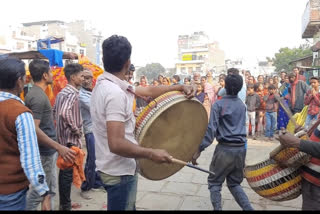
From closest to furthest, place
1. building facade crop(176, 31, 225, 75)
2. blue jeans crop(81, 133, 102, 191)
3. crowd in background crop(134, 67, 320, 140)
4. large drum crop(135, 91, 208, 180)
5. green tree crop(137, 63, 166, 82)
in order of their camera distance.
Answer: large drum crop(135, 91, 208, 180)
blue jeans crop(81, 133, 102, 191)
crowd in background crop(134, 67, 320, 140)
green tree crop(137, 63, 166, 82)
building facade crop(176, 31, 225, 75)

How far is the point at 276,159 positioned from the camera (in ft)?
7.89

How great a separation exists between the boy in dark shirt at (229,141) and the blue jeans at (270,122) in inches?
209

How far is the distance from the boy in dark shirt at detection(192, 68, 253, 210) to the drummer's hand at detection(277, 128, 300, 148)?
3.77ft

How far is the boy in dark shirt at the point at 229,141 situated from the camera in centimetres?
334

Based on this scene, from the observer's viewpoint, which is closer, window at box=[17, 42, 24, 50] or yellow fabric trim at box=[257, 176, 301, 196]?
yellow fabric trim at box=[257, 176, 301, 196]

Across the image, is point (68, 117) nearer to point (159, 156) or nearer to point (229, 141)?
point (229, 141)

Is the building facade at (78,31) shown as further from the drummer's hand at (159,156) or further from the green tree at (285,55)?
the drummer's hand at (159,156)

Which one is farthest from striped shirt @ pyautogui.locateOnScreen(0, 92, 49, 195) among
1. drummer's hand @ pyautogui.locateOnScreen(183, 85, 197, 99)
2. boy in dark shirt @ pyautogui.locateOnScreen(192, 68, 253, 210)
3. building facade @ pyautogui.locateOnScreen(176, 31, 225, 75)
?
building facade @ pyautogui.locateOnScreen(176, 31, 225, 75)

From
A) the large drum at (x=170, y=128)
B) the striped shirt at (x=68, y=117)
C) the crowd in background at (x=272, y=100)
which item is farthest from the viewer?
the crowd in background at (x=272, y=100)

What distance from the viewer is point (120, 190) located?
2027 mm

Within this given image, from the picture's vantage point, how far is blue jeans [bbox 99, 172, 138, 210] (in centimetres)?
Result: 202

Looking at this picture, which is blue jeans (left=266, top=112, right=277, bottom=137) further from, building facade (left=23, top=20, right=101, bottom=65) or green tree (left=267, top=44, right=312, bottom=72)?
building facade (left=23, top=20, right=101, bottom=65)

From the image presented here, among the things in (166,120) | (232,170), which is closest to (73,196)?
(232,170)

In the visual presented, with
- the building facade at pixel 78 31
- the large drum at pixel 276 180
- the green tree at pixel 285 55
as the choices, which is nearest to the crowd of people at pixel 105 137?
the large drum at pixel 276 180
